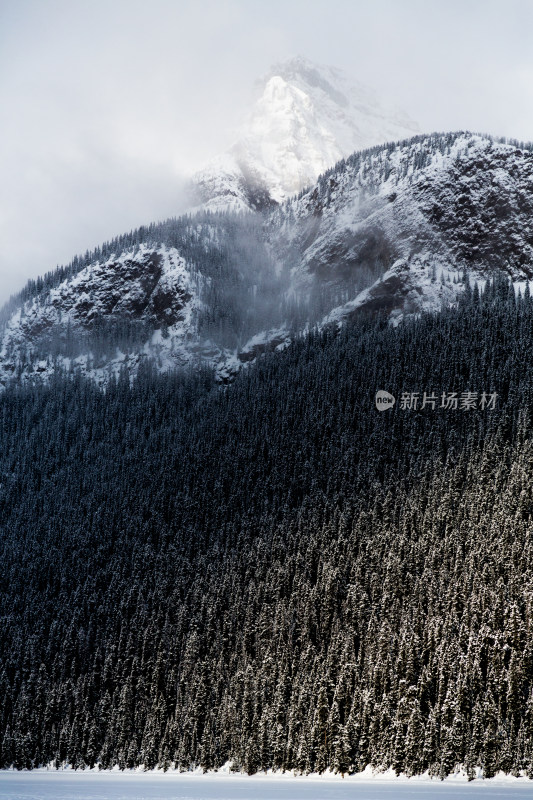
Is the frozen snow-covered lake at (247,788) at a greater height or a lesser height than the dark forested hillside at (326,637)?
lesser

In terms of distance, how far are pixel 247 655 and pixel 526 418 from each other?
263 ft

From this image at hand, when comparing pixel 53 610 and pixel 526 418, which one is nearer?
pixel 526 418

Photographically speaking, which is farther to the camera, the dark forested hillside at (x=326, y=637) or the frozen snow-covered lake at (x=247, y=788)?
the dark forested hillside at (x=326, y=637)

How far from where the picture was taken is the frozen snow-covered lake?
7525 centimetres

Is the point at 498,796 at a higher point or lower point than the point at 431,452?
lower

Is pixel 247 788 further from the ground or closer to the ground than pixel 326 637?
closer to the ground

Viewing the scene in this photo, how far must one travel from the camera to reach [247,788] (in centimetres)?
9219

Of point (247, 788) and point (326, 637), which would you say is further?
point (326, 637)

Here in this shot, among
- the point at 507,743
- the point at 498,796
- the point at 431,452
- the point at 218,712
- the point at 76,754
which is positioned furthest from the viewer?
the point at 431,452

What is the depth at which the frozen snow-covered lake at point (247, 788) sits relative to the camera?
75250 millimetres

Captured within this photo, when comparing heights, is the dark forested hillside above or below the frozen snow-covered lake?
above

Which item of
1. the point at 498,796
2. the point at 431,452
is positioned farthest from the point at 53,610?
the point at 498,796

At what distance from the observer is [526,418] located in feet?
595

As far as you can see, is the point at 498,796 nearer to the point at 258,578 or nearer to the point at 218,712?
the point at 218,712
